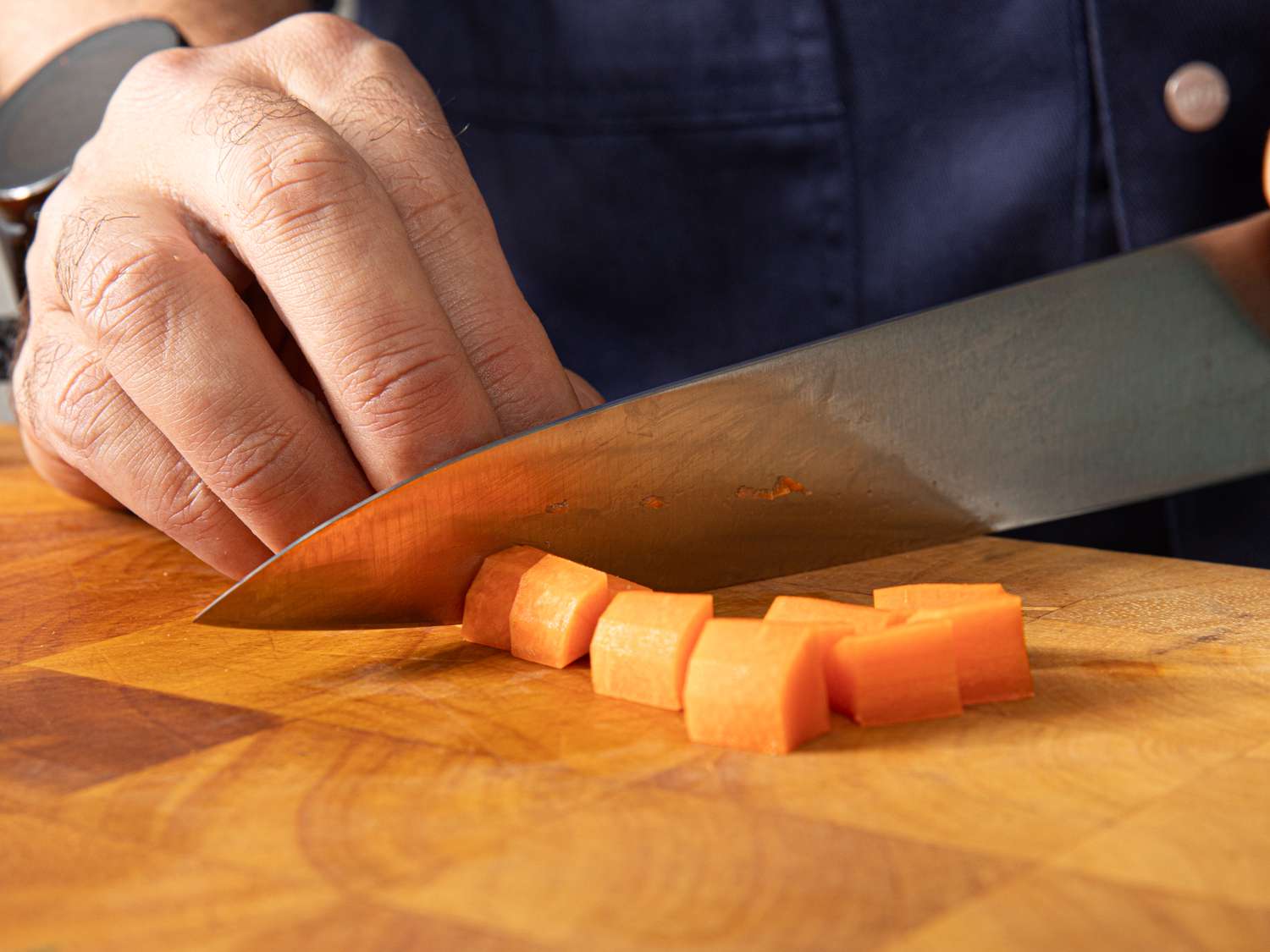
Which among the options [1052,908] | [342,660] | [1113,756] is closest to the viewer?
[1052,908]

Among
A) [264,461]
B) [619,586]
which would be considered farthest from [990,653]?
[264,461]

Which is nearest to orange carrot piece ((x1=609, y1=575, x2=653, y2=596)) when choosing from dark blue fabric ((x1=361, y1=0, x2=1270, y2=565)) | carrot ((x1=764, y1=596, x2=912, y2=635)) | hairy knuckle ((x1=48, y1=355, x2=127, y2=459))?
carrot ((x1=764, y1=596, x2=912, y2=635))

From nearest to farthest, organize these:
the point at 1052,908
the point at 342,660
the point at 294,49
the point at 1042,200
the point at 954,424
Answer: the point at 1052,908 < the point at 342,660 < the point at 954,424 < the point at 294,49 < the point at 1042,200

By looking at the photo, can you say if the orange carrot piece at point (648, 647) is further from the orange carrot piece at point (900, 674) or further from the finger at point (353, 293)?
the finger at point (353, 293)

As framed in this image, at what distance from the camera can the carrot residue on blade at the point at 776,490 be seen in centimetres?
116

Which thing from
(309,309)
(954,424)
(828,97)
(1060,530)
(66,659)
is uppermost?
(828,97)

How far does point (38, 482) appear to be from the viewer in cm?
186

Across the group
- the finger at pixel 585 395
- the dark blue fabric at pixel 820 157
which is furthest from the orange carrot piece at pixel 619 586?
the dark blue fabric at pixel 820 157

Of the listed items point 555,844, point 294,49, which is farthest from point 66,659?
point 294,49

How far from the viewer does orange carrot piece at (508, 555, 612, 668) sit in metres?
0.99

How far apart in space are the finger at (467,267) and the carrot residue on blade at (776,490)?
0.21 m

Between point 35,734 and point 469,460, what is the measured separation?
40 cm

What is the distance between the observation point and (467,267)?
1.21 metres

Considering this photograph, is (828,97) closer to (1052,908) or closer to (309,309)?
(309,309)
